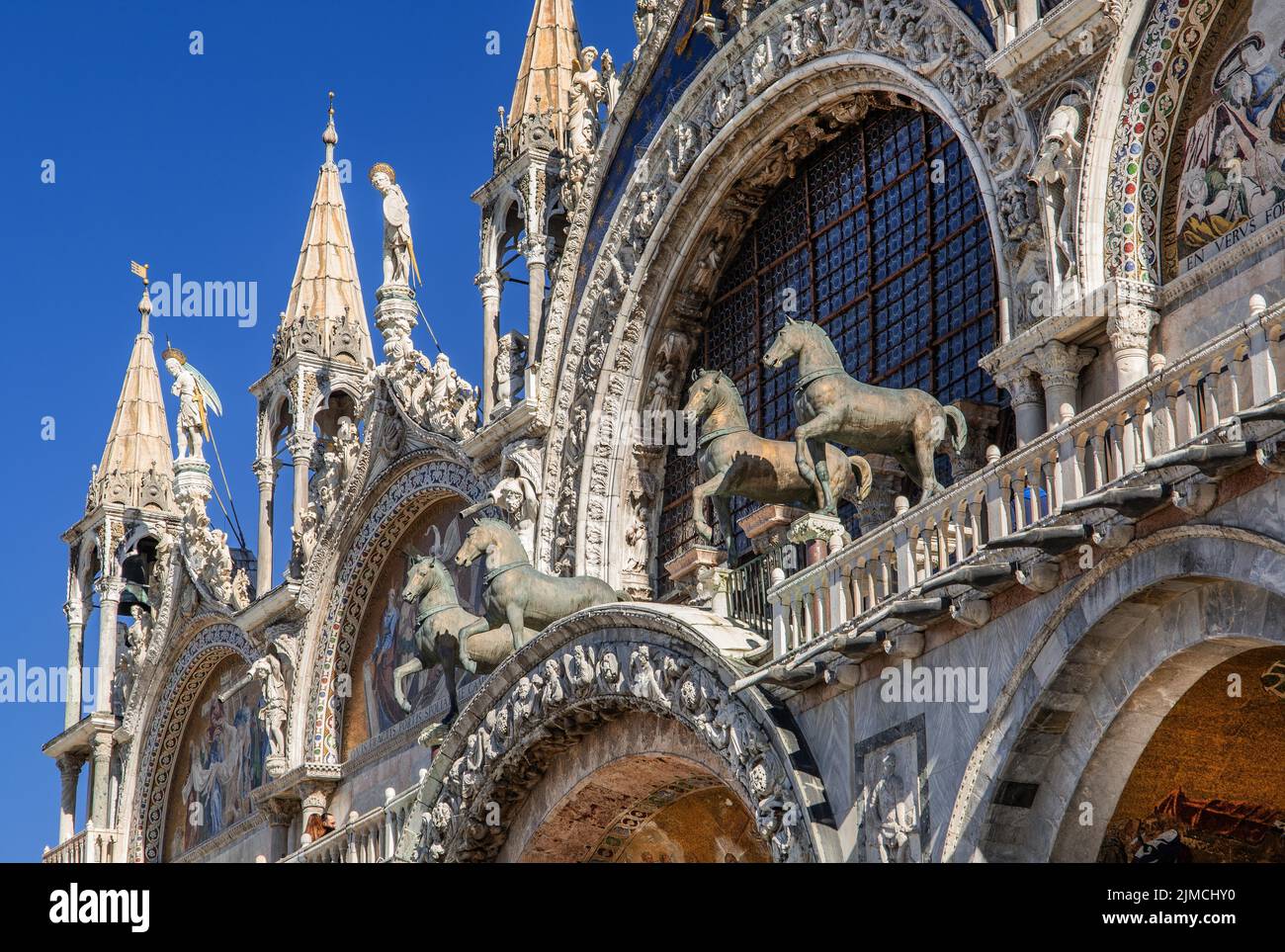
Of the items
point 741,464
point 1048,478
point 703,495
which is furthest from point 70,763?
point 1048,478

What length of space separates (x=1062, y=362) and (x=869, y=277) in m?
4.53

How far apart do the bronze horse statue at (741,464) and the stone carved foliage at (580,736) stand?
6.09 feet

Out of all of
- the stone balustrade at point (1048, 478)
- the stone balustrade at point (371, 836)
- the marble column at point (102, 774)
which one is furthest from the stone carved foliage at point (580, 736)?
the marble column at point (102, 774)

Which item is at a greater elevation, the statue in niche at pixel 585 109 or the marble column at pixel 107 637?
the statue in niche at pixel 585 109

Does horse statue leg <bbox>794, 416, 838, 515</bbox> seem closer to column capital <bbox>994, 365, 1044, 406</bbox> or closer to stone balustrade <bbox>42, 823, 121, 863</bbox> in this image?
column capital <bbox>994, 365, 1044, 406</bbox>

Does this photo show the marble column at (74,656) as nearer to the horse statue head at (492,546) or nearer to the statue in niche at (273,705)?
the statue in niche at (273,705)

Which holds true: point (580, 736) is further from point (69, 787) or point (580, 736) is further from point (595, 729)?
point (69, 787)

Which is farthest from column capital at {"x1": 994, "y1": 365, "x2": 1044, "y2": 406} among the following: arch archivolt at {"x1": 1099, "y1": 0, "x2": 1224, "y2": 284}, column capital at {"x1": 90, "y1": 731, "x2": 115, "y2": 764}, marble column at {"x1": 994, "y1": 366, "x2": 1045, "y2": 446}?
column capital at {"x1": 90, "y1": 731, "x2": 115, "y2": 764}

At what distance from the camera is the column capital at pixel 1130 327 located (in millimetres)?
17969

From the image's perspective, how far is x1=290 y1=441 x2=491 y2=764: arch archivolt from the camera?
2936 centimetres

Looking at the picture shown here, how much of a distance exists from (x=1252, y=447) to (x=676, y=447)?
12.8 meters

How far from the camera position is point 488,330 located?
2739 centimetres

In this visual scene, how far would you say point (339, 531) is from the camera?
98.6ft
